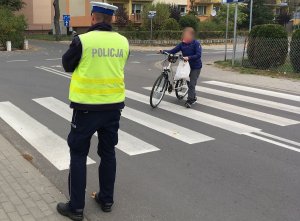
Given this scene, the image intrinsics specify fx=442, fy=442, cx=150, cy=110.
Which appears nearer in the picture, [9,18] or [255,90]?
[255,90]

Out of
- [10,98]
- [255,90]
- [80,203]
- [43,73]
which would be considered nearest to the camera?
[80,203]

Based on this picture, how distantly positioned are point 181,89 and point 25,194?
6.13m

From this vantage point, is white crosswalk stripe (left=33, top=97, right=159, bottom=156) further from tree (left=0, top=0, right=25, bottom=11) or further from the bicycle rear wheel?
tree (left=0, top=0, right=25, bottom=11)

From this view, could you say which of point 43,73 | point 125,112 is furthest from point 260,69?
point 125,112

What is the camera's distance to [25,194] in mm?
4543

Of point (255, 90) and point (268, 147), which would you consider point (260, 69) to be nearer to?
point (255, 90)

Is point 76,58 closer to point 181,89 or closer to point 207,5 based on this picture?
point 181,89

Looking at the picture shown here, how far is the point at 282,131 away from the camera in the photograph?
7.63 m

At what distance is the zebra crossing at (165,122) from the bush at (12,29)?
65.5 feet

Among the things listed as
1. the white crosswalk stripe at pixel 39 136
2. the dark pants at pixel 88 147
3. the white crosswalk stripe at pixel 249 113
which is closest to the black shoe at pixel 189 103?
the white crosswalk stripe at pixel 249 113

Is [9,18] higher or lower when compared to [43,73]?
higher

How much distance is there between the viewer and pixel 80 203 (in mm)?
4059

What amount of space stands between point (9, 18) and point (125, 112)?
934 inches

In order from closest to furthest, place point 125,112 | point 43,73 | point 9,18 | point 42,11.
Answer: point 125,112, point 43,73, point 9,18, point 42,11
